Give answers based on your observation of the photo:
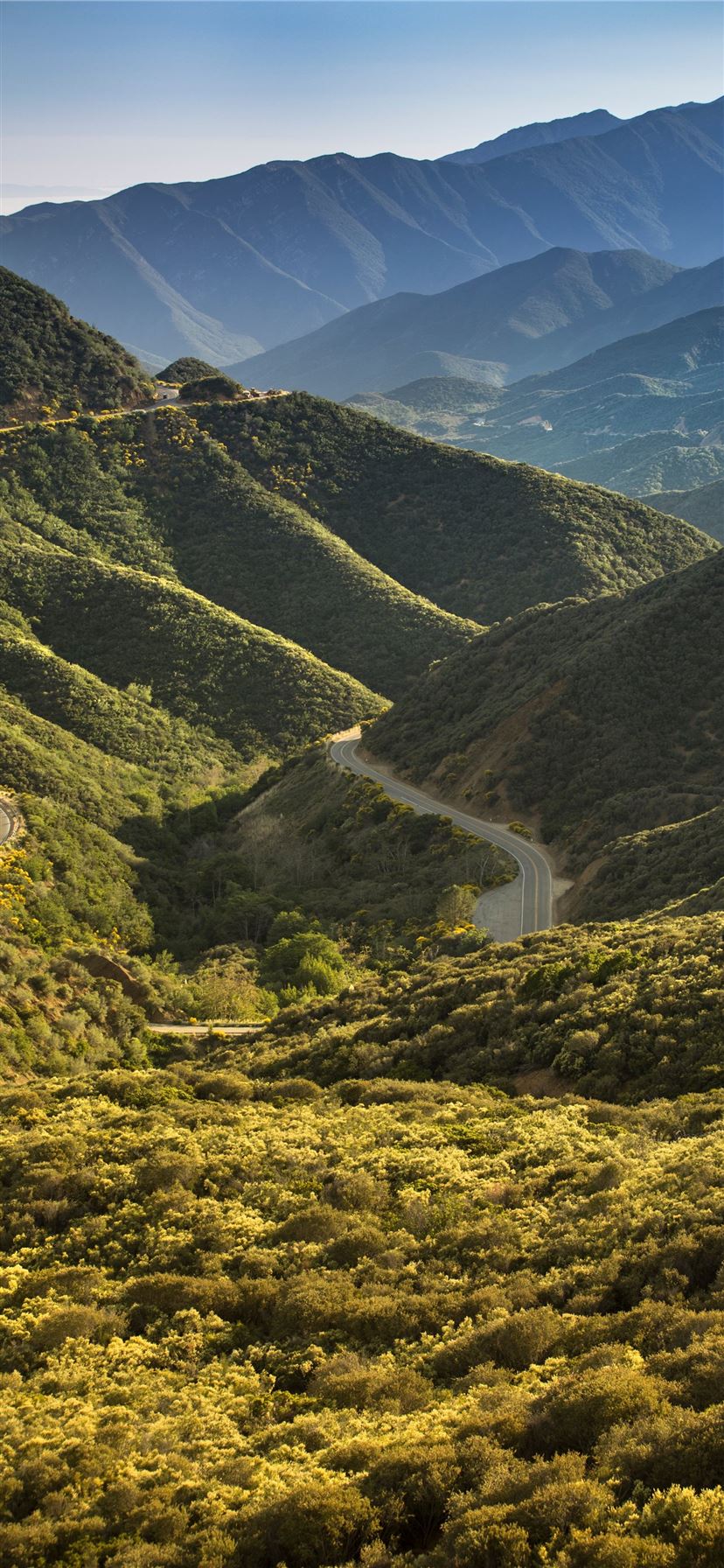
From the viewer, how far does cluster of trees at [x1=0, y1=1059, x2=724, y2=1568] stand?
9.87 m

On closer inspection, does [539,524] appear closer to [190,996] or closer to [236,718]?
[236,718]

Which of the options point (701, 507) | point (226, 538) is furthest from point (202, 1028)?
point (701, 507)

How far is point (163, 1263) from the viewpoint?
53.5ft

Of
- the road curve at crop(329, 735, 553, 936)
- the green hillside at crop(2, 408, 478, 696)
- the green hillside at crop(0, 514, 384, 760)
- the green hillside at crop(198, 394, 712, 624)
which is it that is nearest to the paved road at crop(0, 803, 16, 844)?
the road curve at crop(329, 735, 553, 936)

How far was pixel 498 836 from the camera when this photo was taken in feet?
166

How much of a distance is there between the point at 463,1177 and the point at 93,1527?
8.18m

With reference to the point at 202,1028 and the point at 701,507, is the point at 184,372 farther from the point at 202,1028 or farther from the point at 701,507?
the point at 202,1028

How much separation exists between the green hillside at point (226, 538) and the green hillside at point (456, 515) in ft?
17.8

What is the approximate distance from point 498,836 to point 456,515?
66.5 meters

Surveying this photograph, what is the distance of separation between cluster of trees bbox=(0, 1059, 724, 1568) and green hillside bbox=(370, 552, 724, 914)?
1117 inches

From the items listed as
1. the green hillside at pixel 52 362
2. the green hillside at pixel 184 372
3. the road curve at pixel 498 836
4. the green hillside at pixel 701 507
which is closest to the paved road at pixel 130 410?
the green hillside at pixel 52 362

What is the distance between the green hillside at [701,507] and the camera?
171625mm

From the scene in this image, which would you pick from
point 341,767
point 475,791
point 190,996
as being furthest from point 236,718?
point 190,996

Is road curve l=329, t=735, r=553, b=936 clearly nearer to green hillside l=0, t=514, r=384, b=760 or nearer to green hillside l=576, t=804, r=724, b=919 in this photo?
green hillside l=576, t=804, r=724, b=919
